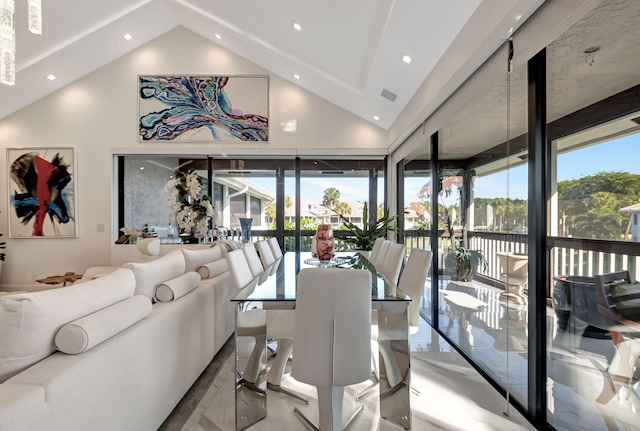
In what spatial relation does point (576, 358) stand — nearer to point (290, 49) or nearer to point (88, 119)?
point (290, 49)

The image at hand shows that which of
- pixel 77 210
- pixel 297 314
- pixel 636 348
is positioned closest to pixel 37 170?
pixel 77 210

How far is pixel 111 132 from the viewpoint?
5.99m

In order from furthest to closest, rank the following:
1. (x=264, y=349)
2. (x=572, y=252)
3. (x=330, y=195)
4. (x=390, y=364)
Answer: (x=330, y=195) < (x=264, y=349) < (x=390, y=364) < (x=572, y=252)

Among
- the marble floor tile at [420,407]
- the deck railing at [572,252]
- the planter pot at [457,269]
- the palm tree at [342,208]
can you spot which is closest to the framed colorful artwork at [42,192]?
the palm tree at [342,208]

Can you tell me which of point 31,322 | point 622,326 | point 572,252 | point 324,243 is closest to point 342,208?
point 324,243

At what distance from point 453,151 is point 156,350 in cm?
299

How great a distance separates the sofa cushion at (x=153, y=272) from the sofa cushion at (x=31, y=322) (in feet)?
1.78

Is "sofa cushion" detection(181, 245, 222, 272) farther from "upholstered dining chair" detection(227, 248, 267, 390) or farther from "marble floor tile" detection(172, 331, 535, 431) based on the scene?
"upholstered dining chair" detection(227, 248, 267, 390)

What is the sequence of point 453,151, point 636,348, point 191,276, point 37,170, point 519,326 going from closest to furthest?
point 636,348 → point 519,326 → point 191,276 → point 453,151 → point 37,170

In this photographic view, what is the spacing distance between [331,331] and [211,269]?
174 centimetres

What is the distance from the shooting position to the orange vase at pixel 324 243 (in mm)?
3007

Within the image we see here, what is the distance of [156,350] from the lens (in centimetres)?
181

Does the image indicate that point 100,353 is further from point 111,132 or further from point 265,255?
point 111,132

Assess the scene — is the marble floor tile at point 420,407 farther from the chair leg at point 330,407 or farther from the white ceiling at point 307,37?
the white ceiling at point 307,37
